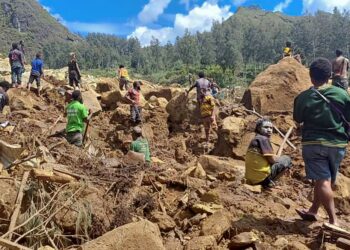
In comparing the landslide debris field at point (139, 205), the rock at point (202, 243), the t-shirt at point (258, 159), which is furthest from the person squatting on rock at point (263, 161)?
the rock at point (202, 243)

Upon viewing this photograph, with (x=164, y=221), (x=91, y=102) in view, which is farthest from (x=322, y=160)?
(x=91, y=102)

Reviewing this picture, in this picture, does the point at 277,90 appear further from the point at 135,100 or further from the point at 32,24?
the point at 32,24

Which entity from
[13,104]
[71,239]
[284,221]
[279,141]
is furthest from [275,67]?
[71,239]

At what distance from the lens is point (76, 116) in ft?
→ 25.1

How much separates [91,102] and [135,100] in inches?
83.3

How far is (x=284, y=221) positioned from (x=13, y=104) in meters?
9.54

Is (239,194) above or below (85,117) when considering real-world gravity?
below

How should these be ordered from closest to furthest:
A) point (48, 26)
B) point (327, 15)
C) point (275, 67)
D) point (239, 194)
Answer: point (239, 194), point (275, 67), point (327, 15), point (48, 26)

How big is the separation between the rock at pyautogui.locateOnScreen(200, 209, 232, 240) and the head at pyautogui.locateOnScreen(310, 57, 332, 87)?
145cm

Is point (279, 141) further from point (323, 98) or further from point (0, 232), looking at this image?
point (0, 232)

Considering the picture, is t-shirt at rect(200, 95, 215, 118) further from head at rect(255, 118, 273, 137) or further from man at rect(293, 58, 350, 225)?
man at rect(293, 58, 350, 225)

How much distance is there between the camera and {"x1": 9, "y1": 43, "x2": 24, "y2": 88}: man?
44.0 ft

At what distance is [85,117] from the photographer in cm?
772

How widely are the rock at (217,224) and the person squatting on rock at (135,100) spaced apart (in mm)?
7358
